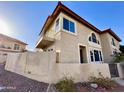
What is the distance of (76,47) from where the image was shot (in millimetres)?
9438

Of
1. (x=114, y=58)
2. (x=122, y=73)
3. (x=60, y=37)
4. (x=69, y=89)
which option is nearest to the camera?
(x=69, y=89)

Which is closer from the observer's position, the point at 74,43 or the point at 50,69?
the point at 50,69

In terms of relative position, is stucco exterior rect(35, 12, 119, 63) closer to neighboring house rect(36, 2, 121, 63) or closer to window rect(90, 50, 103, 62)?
neighboring house rect(36, 2, 121, 63)

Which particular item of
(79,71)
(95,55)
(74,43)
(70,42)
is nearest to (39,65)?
(79,71)

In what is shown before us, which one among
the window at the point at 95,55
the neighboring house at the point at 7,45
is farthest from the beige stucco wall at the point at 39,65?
the neighboring house at the point at 7,45

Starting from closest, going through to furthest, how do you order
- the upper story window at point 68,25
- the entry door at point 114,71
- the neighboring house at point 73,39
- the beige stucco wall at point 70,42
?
the beige stucco wall at point 70,42
the neighboring house at point 73,39
the upper story window at point 68,25
the entry door at point 114,71

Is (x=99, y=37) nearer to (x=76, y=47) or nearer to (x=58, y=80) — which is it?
(x=76, y=47)

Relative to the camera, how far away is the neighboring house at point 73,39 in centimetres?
848

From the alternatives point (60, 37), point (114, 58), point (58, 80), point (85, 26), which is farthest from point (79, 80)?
point (114, 58)

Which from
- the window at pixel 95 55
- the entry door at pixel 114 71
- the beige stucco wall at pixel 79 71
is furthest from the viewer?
the window at pixel 95 55

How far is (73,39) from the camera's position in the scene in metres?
9.44

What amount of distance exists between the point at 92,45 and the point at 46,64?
8.26 m

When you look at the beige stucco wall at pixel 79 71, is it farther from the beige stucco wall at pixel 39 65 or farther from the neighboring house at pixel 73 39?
the neighboring house at pixel 73 39

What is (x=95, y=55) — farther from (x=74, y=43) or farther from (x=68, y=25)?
(x=68, y=25)
